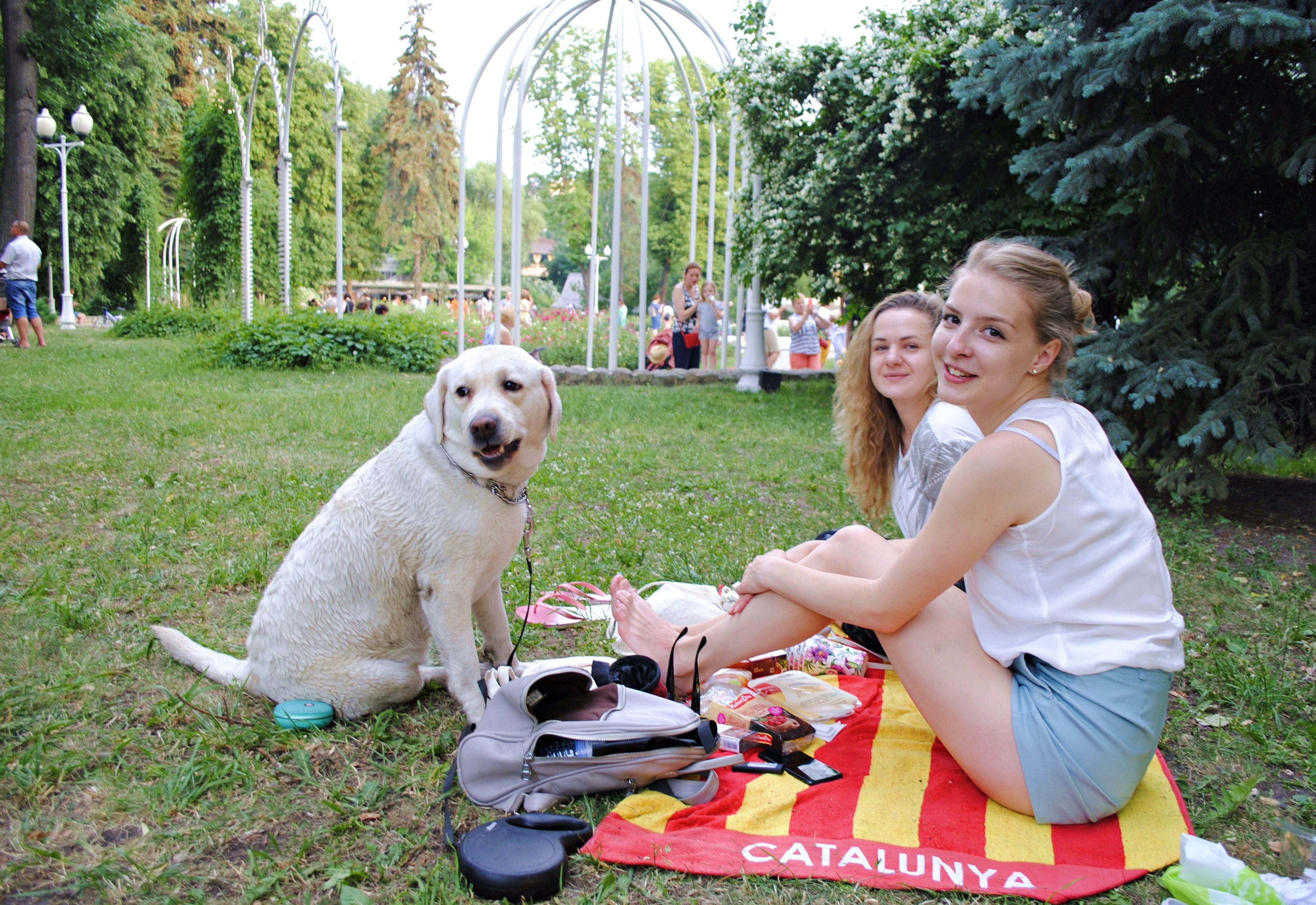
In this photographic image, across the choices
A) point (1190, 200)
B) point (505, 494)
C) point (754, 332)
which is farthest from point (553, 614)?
point (754, 332)

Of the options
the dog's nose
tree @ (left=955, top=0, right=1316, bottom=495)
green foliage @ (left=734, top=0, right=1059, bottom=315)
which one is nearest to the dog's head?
the dog's nose

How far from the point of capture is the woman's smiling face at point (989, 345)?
2557mm

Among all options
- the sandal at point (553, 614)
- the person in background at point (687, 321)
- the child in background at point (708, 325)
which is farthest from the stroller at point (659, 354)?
the sandal at point (553, 614)

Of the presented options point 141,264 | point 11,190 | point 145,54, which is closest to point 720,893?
point 11,190

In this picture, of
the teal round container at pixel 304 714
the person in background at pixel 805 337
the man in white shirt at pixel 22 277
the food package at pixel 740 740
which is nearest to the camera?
the food package at pixel 740 740

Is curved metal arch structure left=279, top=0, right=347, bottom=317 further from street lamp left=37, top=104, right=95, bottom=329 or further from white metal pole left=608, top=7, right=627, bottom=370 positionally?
street lamp left=37, top=104, right=95, bottom=329

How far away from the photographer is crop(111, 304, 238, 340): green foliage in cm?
2298

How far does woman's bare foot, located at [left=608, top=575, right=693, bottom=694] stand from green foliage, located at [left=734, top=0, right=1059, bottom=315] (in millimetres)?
8127

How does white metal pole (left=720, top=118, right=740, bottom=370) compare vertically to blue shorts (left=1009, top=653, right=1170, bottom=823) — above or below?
above

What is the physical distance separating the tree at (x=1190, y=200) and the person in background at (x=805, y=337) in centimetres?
1130

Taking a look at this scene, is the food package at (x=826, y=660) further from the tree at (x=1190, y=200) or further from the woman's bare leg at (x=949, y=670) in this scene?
the tree at (x=1190, y=200)

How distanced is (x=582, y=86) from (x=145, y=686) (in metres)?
44.0

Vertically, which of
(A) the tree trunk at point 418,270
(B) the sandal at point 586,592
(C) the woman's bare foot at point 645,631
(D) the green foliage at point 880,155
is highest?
(A) the tree trunk at point 418,270

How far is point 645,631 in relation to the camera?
354 cm
